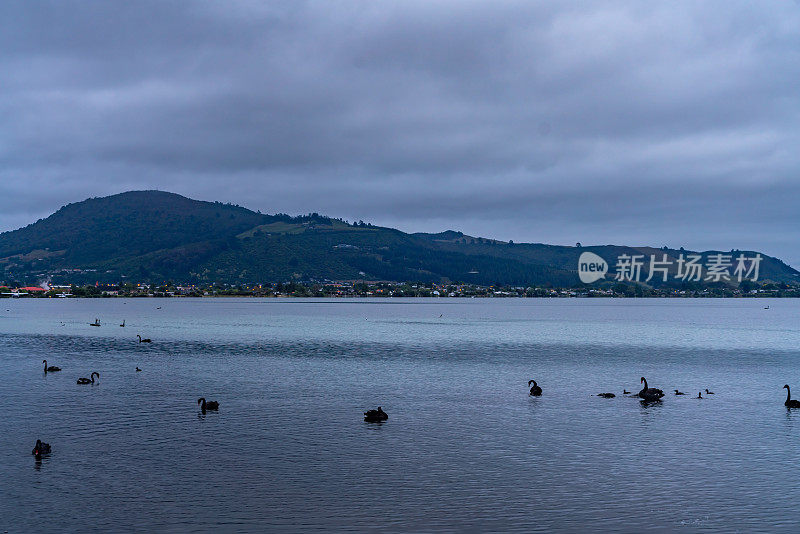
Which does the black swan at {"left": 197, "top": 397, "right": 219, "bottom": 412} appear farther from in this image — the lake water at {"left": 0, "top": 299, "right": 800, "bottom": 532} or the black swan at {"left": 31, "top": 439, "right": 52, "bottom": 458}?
the black swan at {"left": 31, "top": 439, "right": 52, "bottom": 458}

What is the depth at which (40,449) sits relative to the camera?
3344cm

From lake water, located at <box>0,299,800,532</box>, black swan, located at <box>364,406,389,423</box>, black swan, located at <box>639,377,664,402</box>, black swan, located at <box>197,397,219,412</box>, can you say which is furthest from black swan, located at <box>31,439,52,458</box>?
black swan, located at <box>639,377,664,402</box>

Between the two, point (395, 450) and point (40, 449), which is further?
point (395, 450)

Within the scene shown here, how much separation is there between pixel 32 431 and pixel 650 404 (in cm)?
4219

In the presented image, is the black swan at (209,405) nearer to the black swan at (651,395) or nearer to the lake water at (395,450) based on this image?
the lake water at (395,450)

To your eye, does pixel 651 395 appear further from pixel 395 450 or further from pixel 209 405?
pixel 209 405

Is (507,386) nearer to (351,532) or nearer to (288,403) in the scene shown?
(288,403)

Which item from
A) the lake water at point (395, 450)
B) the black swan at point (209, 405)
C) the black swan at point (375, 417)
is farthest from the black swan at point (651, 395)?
the black swan at point (209, 405)

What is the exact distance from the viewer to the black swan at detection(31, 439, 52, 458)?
3328 centimetres

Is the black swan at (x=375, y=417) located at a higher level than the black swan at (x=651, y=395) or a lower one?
lower

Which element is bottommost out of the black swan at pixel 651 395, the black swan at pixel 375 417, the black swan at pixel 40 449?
the black swan at pixel 40 449

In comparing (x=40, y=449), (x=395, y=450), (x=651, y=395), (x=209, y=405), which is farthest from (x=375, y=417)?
(x=651, y=395)

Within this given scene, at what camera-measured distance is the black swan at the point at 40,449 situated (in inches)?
1310

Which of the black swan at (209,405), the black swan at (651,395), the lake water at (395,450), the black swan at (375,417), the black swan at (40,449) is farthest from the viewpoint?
the black swan at (651,395)
